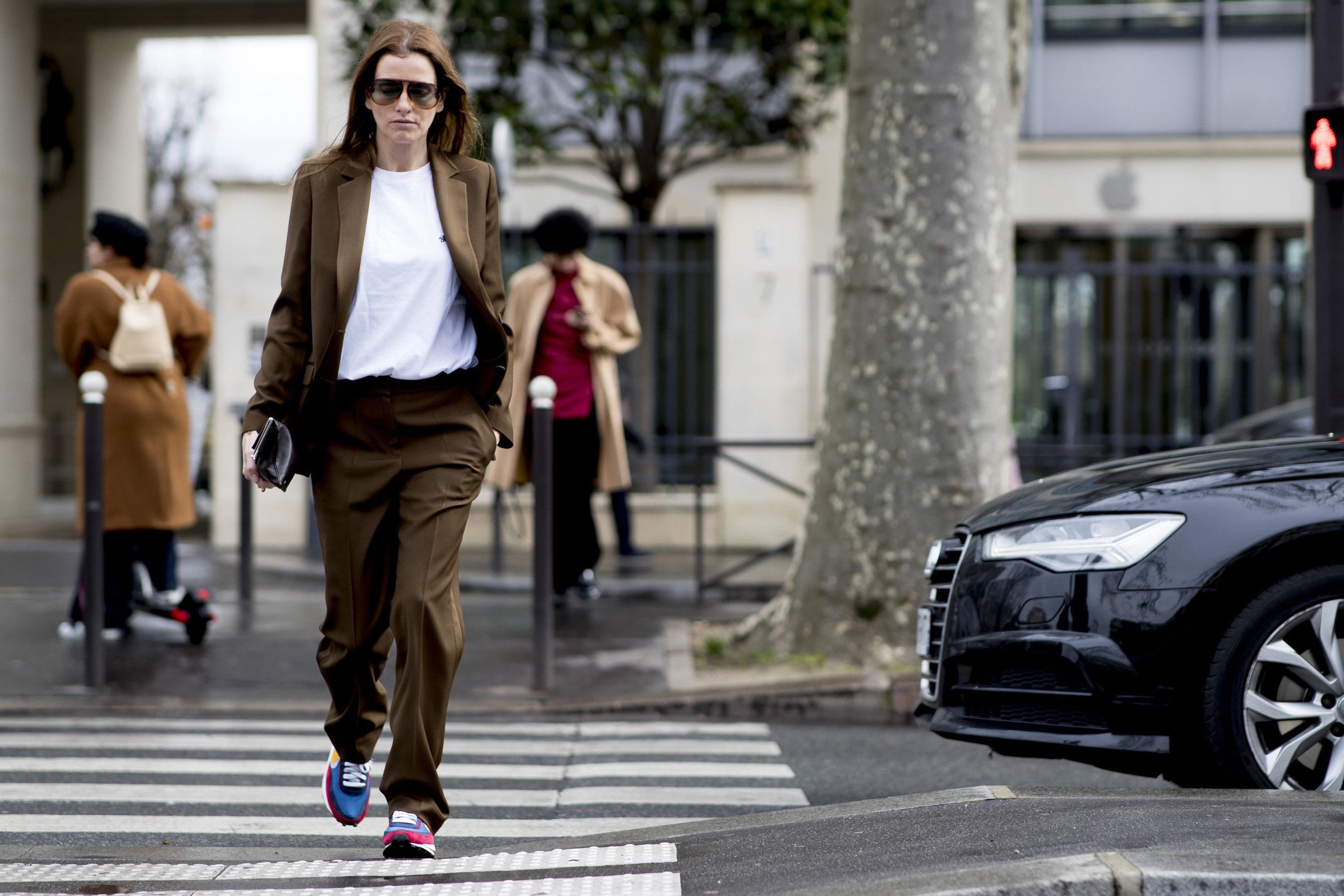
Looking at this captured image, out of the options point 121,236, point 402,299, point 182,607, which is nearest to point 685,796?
point 402,299

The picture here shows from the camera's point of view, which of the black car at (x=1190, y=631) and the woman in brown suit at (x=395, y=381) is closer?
the woman in brown suit at (x=395, y=381)

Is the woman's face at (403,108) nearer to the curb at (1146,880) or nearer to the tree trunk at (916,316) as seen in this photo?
the curb at (1146,880)

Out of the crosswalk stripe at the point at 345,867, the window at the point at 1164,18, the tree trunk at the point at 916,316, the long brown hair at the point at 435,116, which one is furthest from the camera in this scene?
the window at the point at 1164,18

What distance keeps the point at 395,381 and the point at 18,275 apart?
13.5m

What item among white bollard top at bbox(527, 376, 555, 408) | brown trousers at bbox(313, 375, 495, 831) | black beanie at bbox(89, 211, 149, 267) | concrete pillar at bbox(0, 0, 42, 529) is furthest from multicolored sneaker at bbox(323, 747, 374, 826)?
concrete pillar at bbox(0, 0, 42, 529)

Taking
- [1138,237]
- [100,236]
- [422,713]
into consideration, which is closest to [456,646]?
[422,713]

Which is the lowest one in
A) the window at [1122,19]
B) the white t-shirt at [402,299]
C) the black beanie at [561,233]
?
the white t-shirt at [402,299]

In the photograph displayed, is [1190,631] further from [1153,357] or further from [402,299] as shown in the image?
[1153,357]

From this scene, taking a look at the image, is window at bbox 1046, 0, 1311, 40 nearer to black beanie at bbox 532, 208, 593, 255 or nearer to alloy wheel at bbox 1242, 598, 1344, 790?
black beanie at bbox 532, 208, 593, 255

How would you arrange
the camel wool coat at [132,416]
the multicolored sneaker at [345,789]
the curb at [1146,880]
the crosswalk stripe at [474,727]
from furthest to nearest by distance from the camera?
the camel wool coat at [132,416] < the crosswalk stripe at [474,727] < the multicolored sneaker at [345,789] < the curb at [1146,880]

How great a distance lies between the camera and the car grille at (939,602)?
4.52 metres

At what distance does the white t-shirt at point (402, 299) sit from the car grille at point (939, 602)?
1571 mm

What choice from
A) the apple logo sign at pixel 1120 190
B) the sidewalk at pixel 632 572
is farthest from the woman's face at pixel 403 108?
the apple logo sign at pixel 1120 190

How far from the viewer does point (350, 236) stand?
3682mm
